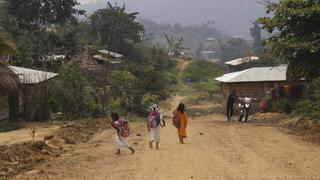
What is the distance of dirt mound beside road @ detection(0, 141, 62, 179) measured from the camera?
1295 centimetres

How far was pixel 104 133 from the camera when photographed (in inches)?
877

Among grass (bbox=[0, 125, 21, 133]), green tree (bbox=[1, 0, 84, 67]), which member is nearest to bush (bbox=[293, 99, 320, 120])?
grass (bbox=[0, 125, 21, 133])

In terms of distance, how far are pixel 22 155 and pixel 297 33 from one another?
1171 centimetres

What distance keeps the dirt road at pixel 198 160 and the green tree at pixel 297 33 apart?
3460 mm

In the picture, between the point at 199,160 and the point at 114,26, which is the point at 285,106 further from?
the point at 114,26

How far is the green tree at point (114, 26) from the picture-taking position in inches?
2847

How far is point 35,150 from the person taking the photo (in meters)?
15.4

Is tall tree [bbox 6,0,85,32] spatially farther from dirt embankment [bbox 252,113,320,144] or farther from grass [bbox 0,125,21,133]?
dirt embankment [bbox 252,113,320,144]

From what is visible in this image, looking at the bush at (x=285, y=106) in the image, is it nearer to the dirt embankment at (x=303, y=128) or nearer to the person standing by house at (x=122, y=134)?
the dirt embankment at (x=303, y=128)

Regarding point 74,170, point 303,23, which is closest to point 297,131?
point 303,23

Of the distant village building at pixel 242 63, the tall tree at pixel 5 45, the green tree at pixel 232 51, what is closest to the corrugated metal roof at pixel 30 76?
the tall tree at pixel 5 45

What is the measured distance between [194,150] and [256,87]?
24.1 m

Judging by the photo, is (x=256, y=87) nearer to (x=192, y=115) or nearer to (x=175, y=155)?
(x=192, y=115)

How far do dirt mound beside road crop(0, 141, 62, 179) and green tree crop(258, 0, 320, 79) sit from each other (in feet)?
30.6
